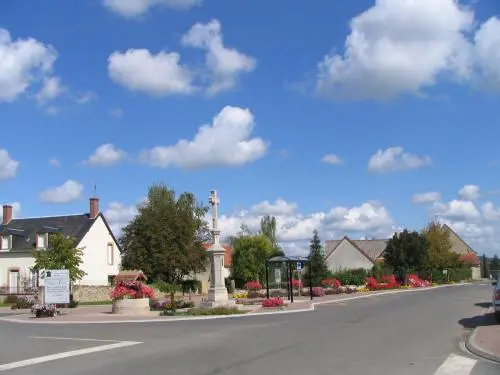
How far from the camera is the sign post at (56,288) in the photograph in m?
29.5

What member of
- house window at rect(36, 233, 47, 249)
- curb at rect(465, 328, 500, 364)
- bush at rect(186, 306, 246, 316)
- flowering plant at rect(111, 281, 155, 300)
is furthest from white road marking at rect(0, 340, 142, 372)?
house window at rect(36, 233, 47, 249)

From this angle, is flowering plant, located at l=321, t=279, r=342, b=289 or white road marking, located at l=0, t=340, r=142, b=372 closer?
white road marking, located at l=0, t=340, r=142, b=372

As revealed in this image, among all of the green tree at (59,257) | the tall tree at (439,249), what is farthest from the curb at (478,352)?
the tall tree at (439,249)

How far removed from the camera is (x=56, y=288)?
97.5 feet

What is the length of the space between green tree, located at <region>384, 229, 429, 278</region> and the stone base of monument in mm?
36994

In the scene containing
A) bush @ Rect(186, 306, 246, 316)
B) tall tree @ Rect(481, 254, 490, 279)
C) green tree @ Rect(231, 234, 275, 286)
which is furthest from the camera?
tall tree @ Rect(481, 254, 490, 279)

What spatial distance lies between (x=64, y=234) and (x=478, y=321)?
131ft

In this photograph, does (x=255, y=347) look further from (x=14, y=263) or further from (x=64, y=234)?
(x=14, y=263)

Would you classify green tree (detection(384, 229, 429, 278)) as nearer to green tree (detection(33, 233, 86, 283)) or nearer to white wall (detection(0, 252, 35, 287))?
green tree (detection(33, 233, 86, 283))

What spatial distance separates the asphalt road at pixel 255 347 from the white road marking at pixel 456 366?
0.7 inches

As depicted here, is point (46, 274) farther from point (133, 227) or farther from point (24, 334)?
point (133, 227)

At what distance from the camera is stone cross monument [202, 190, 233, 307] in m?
28.4

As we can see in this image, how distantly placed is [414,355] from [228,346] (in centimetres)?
437

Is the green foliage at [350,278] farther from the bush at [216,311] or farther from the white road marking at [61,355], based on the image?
the white road marking at [61,355]
